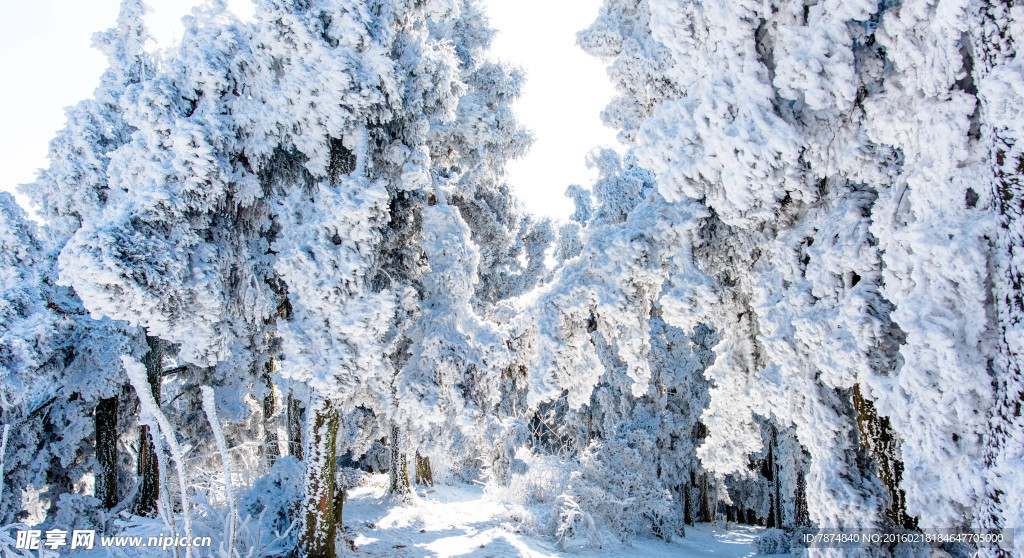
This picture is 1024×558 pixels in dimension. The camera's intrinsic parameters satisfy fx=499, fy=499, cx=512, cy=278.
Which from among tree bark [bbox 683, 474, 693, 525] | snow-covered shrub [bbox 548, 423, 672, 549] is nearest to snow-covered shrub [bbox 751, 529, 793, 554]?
snow-covered shrub [bbox 548, 423, 672, 549]

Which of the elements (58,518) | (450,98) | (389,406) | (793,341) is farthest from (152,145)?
(793,341)

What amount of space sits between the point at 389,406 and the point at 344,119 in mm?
4181

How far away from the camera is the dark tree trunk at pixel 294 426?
31.1 ft

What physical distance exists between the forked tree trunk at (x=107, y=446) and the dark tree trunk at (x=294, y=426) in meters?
3.02

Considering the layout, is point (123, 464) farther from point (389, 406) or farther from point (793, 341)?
point (793, 341)

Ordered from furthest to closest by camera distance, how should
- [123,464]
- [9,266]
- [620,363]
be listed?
[620,363]
[123,464]
[9,266]

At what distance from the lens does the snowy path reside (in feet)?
28.8

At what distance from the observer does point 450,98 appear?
25.7 ft

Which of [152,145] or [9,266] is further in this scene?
[9,266]

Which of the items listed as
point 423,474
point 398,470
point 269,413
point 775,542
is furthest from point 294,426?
point 775,542

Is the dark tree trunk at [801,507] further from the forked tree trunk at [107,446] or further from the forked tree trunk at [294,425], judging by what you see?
the forked tree trunk at [107,446]

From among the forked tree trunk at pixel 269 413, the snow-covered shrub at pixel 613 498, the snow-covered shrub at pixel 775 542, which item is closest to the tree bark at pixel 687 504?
the snow-covered shrub at pixel 613 498

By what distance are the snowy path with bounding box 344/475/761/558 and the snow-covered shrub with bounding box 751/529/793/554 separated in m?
1.35

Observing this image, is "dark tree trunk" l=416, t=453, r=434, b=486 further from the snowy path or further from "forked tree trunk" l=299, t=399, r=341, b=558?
"forked tree trunk" l=299, t=399, r=341, b=558
